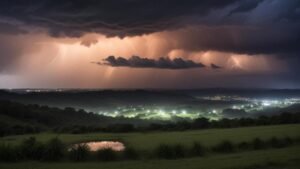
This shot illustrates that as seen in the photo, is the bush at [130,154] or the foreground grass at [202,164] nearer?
the foreground grass at [202,164]

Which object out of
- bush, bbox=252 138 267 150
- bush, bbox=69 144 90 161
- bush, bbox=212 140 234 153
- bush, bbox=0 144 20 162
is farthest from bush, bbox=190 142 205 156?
bush, bbox=0 144 20 162

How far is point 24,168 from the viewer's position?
23.7 metres

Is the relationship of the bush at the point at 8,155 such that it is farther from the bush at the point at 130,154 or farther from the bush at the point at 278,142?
the bush at the point at 278,142

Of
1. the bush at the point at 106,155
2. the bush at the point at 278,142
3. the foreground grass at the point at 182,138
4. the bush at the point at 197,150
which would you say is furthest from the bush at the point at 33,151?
the bush at the point at 278,142

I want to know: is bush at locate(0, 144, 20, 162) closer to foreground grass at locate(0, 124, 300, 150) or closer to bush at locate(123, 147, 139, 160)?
bush at locate(123, 147, 139, 160)

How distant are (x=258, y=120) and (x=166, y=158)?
32.5 m

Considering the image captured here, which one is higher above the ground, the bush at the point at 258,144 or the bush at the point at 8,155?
the bush at the point at 8,155

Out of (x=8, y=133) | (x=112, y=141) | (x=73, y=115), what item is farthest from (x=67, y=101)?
(x=112, y=141)

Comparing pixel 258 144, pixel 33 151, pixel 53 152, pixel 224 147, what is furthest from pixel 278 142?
pixel 33 151

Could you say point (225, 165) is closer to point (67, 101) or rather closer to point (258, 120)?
point (258, 120)

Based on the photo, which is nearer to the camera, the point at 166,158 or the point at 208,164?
the point at 208,164

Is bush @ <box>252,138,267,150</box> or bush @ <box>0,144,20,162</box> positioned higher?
bush @ <box>0,144,20,162</box>

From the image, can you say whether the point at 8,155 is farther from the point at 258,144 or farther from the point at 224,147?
the point at 258,144

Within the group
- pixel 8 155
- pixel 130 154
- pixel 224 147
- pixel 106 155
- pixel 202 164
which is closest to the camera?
pixel 202 164
